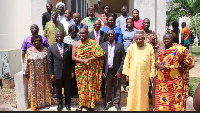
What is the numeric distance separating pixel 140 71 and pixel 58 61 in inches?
68.0

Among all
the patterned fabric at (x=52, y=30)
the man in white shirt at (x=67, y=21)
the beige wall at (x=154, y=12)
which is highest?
the beige wall at (x=154, y=12)

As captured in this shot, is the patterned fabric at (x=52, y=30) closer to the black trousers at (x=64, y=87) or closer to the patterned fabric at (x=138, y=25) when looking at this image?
the black trousers at (x=64, y=87)

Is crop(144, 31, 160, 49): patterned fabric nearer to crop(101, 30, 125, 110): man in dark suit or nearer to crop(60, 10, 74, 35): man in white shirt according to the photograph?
crop(101, 30, 125, 110): man in dark suit

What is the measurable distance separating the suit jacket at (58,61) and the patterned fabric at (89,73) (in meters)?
0.26

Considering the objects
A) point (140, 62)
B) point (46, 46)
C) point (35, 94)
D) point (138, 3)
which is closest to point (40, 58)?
point (46, 46)

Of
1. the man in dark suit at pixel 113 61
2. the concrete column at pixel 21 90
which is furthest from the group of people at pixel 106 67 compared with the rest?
the concrete column at pixel 21 90

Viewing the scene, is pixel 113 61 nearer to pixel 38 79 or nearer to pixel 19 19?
pixel 38 79

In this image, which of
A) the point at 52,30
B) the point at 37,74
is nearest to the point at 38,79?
the point at 37,74

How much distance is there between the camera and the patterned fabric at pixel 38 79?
5.18 m

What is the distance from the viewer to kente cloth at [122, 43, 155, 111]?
4.73 meters

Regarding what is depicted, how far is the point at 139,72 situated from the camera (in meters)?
4.73

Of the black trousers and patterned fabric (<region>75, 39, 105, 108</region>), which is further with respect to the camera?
the black trousers

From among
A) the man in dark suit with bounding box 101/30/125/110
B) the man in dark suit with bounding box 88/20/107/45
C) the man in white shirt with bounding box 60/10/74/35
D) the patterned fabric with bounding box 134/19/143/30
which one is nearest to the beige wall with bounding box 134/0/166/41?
the patterned fabric with bounding box 134/19/143/30

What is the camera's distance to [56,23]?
6.10m
